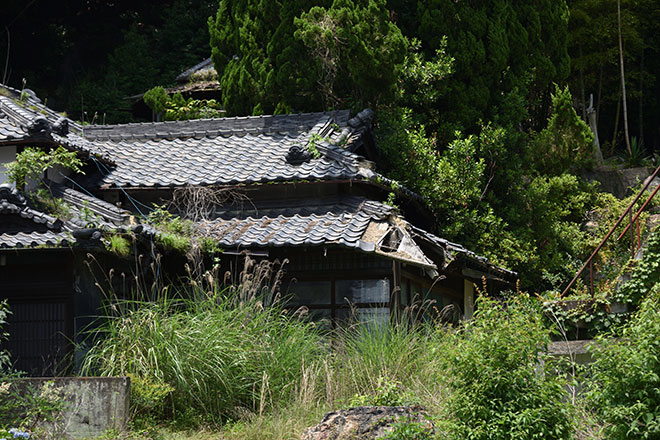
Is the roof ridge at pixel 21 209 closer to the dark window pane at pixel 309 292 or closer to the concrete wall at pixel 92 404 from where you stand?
the concrete wall at pixel 92 404

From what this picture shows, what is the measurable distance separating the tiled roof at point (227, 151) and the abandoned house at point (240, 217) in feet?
0.09

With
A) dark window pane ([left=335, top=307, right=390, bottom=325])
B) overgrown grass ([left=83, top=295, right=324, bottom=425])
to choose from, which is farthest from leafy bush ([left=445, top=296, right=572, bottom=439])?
dark window pane ([left=335, top=307, right=390, bottom=325])

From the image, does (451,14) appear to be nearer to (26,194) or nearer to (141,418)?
(26,194)

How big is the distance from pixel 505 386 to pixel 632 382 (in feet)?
3.57

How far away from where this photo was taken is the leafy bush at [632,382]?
7164 millimetres

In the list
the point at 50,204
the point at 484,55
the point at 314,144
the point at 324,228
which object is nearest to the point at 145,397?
the point at 50,204

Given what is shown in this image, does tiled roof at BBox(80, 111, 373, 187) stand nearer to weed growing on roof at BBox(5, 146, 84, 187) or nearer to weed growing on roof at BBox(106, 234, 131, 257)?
weed growing on roof at BBox(5, 146, 84, 187)

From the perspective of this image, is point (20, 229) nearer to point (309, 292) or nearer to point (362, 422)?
point (309, 292)

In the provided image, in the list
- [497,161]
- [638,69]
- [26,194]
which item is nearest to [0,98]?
[26,194]

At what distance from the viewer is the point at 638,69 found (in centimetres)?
2988

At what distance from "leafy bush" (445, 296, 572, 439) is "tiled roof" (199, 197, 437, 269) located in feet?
14.9

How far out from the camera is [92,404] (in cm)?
931

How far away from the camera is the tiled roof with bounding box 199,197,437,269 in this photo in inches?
507

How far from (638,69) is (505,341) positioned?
24.8m
